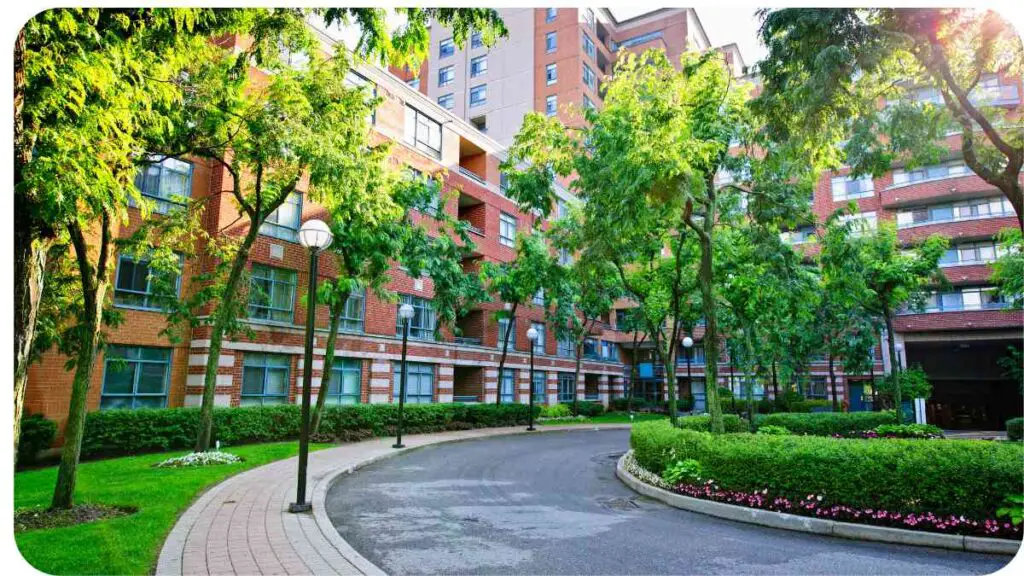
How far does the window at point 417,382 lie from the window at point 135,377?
381 inches

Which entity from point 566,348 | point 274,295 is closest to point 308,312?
point 274,295

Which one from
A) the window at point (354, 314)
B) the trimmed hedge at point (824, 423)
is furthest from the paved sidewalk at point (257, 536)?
the trimmed hedge at point (824, 423)

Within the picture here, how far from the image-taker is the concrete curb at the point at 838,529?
6629mm

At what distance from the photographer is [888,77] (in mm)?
10367

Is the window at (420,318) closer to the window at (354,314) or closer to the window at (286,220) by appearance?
the window at (354,314)

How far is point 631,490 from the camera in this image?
37.1 feet

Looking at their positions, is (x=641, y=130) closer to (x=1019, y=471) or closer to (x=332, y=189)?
(x=332, y=189)

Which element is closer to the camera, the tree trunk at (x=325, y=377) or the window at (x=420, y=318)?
the tree trunk at (x=325, y=377)

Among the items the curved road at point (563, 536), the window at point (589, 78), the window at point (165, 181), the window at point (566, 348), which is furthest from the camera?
the window at point (589, 78)

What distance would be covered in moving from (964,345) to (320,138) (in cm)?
3853

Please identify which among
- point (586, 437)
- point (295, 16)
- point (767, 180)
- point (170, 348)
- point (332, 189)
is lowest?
point (586, 437)

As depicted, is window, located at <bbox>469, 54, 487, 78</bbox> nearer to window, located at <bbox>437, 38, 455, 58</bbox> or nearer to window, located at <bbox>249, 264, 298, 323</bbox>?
window, located at <bbox>437, 38, 455, 58</bbox>

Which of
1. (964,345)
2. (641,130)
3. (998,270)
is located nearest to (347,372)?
(641,130)

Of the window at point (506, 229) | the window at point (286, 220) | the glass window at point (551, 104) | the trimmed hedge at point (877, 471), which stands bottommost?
the trimmed hedge at point (877, 471)
